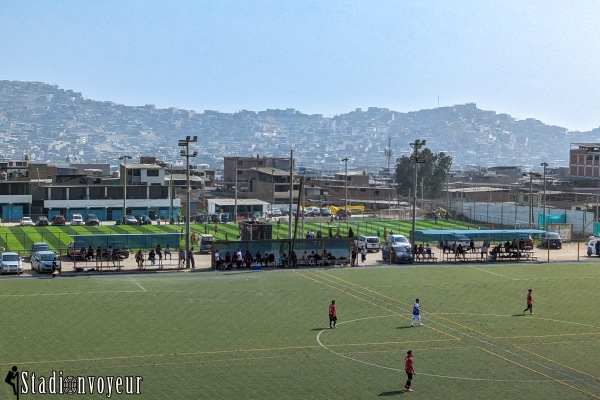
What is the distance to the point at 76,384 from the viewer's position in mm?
22719

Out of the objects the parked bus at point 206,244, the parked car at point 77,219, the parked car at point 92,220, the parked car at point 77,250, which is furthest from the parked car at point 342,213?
the parked car at point 77,250

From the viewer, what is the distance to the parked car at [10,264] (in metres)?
41.8

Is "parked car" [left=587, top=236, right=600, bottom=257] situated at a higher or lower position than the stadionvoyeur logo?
higher

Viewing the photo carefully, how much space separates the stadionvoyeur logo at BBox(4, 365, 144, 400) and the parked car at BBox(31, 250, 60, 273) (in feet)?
62.7

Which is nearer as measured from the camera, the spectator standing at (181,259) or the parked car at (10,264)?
the parked car at (10,264)

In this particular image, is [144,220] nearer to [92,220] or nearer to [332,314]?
[92,220]

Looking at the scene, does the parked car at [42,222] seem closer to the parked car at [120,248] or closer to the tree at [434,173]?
the parked car at [120,248]

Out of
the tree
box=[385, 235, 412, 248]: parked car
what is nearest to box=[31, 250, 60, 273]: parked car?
box=[385, 235, 412, 248]: parked car

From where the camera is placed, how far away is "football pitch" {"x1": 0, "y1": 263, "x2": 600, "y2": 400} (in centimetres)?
2348

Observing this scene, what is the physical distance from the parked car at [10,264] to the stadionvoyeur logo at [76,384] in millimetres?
19177

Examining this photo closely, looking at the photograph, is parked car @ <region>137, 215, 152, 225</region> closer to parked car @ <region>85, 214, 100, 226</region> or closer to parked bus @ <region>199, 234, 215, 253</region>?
parked car @ <region>85, 214, 100, 226</region>

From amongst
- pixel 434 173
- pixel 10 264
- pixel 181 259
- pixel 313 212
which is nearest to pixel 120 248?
pixel 181 259

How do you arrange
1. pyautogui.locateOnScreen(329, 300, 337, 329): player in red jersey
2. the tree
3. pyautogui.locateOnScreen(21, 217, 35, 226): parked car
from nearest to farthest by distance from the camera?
pyautogui.locateOnScreen(329, 300, 337, 329): player in red jersey < pyautogui.locateOnScreen(21, 217, 35, 226): parked car < the tree

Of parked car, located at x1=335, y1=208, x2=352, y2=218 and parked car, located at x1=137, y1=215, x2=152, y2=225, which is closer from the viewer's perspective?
parked car, located at x1=137, y1=215, x2=152, y2=225
